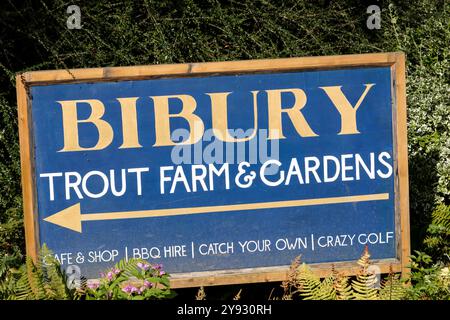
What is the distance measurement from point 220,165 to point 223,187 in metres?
0.11

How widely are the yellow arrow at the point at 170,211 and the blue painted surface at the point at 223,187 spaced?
21 millimetres

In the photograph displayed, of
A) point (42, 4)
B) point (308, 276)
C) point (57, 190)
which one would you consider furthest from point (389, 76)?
point (42, 4)

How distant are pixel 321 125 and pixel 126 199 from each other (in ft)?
3.40

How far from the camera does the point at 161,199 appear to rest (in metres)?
4.01

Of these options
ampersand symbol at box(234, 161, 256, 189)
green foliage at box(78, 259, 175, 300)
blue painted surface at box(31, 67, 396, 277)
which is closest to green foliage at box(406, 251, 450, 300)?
blue painted surface at box(31, 67, 396, 277)

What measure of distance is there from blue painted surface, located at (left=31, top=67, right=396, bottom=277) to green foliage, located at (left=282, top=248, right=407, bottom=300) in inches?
5.8

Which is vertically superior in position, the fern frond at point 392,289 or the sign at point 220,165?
the sign at point 220,165

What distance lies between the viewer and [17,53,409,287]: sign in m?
3.96

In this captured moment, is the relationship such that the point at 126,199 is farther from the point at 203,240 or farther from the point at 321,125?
the point at 321,125

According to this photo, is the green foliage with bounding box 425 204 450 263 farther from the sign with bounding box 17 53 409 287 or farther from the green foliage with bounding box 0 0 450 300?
the sign with bounding box 17 53 409 287

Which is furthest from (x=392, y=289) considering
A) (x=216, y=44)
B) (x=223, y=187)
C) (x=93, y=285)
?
(x=216, y=44)

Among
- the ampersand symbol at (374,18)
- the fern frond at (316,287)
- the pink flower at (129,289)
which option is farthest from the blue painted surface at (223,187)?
the ampersand symbol at (374,18)

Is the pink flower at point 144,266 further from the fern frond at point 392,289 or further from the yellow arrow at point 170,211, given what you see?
the fern frond at point 392,289

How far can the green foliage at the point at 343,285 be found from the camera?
371 cm
